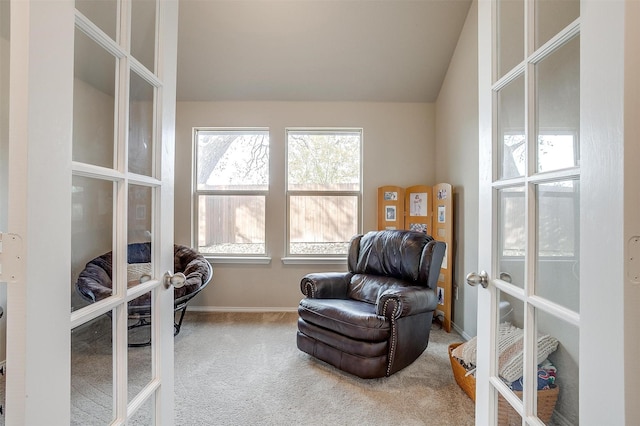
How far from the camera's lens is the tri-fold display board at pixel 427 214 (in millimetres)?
2904

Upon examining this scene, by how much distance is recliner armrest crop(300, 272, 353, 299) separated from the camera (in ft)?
8.18

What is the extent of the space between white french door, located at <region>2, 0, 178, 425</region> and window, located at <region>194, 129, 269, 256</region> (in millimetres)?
2467

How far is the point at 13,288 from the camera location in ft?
1.58

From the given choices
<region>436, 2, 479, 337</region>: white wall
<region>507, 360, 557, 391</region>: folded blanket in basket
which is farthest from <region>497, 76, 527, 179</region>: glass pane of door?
<region>436, 2, 479, 337</region>: white wall

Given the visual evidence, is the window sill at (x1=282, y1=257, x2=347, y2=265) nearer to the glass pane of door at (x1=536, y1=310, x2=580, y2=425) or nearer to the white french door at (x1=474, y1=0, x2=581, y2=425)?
the white french door at (x1=474, y1=0, x2=581, y2=425)

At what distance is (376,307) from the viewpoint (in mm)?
2139

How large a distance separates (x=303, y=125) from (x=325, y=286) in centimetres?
188

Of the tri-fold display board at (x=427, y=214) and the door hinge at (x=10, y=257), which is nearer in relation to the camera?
the door hinge at (x=10, y=257)

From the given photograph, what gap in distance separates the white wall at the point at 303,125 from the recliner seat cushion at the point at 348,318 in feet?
3.73

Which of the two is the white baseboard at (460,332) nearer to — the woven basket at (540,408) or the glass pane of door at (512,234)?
the woven basket at (540,408)

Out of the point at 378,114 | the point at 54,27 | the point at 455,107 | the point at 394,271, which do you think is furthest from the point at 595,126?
the point at 378,114

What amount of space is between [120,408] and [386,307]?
1564mm

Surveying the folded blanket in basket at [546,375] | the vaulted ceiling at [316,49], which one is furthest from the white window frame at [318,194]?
the folded blanket in basket at [546,375]

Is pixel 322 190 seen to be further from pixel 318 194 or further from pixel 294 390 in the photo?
pixel 294 390
